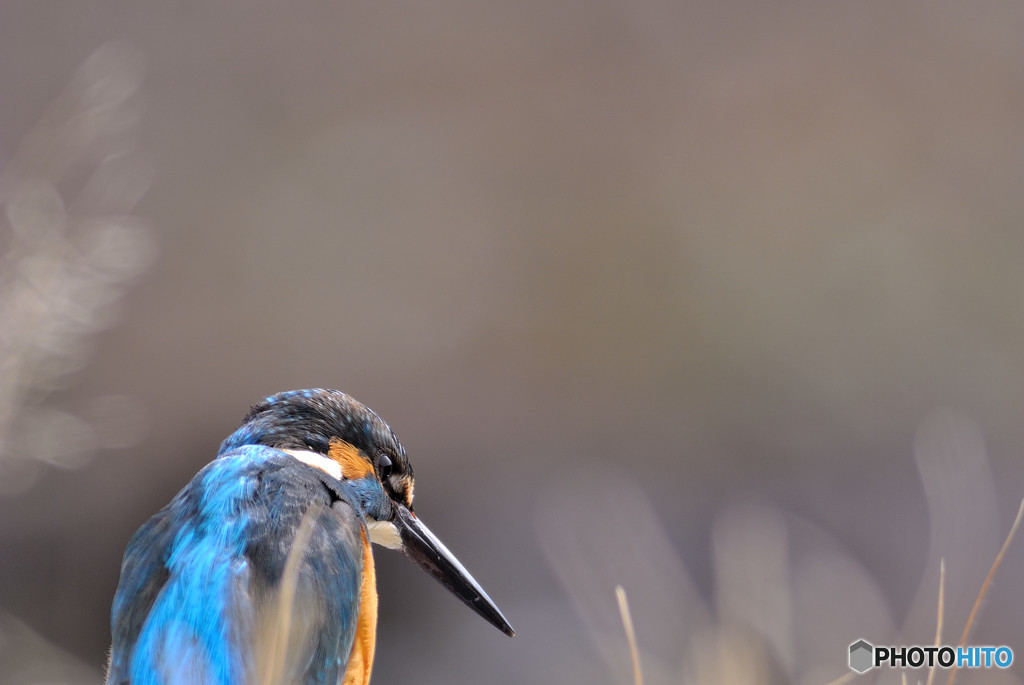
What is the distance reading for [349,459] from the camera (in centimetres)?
101

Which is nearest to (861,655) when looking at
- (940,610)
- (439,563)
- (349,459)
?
(940,610)

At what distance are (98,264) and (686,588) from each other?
601 mm

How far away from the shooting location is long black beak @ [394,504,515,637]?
1.11m

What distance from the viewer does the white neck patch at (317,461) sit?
3.12ft

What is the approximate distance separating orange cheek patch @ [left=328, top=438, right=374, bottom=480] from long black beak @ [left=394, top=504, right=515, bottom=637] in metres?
0.09

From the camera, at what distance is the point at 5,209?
2.72 feet

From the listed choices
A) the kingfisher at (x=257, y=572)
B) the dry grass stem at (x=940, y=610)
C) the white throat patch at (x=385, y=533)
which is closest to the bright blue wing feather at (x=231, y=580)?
the kingfisher at (x=257, y=572)

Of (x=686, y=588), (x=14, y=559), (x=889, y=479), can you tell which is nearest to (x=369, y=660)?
(x=686, y=588)

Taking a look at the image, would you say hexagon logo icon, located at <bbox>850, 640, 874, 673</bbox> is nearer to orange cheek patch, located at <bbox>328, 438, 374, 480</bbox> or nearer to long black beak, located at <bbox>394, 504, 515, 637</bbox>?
long black beak, located at <bbox>394, 504, 515, 637</bbox>

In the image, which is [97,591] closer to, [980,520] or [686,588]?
[686,588]

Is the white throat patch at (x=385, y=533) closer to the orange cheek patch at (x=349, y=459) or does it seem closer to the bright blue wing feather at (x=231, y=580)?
the orange cheek patch at (x=349, y=459)

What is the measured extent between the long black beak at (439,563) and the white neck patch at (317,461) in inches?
5.4

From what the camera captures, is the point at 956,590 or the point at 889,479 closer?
the point at 956,590

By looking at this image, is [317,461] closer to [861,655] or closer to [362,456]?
[362,456]
